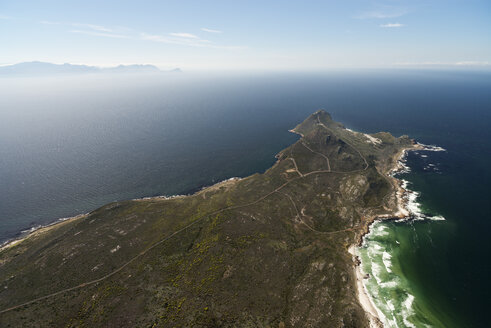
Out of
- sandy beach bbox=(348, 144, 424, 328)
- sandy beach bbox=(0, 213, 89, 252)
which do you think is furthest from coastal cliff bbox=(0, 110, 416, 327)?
sandy beach bbox=(0, 213, 89, 252)

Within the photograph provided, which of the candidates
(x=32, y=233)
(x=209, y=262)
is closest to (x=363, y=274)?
(x=209, y=262)

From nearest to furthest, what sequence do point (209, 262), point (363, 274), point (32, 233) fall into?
point (209, 262) < point (363, 274) < point (32, 233)

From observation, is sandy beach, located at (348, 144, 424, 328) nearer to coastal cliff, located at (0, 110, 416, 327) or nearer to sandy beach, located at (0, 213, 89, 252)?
coastal cliff, located at (0, 110, 416, 327)

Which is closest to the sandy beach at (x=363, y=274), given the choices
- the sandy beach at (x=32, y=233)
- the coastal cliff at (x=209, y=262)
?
the coastal cliff at (x=209, y=262)

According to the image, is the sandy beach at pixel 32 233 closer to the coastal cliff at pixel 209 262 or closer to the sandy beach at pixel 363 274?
the coastal cliff at pixel 209 262

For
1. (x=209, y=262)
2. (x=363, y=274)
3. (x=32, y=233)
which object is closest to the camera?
(x=209, y=262)

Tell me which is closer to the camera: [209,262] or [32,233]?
[209,262]

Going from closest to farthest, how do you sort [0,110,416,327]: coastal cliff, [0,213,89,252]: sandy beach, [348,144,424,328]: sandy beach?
[0,110,416,327]: coastal cliff, [348,144,424,328]: sandy beach, [0,213,89,252]: sandy beach

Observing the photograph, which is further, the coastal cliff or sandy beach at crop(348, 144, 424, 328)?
sandy beach at crop(348, 144, 424, 328)

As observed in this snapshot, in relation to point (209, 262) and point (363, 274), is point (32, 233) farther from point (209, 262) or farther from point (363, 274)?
point (363, 274)

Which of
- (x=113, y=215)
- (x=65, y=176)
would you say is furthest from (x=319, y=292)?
(x=65, y=176)
